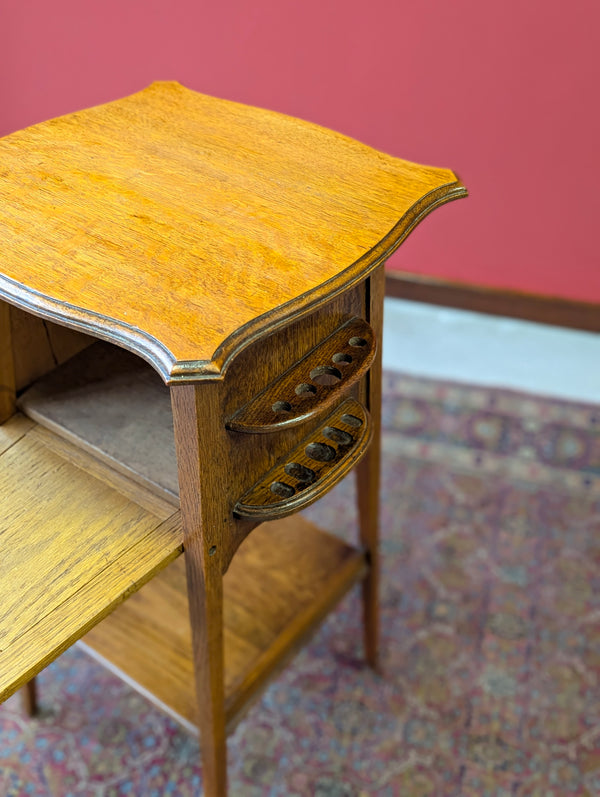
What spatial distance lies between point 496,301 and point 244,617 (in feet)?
4.75

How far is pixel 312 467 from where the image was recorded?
1.12 metres

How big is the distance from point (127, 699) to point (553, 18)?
1848mm

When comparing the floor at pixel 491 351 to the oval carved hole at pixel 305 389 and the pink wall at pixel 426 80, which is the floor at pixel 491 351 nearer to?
the pink wall at pixel 426 80

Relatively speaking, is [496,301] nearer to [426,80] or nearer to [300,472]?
[426,80]

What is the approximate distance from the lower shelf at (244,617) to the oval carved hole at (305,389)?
0.60 m

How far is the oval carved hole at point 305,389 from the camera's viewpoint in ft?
3.48

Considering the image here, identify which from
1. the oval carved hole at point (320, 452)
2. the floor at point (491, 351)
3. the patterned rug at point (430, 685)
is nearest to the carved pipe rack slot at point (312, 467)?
the oval carved hole at point (320, 452)

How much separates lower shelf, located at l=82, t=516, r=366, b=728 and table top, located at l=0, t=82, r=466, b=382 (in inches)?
29.8

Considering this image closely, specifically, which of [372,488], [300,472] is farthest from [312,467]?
[372,488]

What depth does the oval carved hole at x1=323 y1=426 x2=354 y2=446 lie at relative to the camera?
1.15 m

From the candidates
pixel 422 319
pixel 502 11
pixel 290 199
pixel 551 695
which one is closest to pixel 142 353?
pixel 290 199

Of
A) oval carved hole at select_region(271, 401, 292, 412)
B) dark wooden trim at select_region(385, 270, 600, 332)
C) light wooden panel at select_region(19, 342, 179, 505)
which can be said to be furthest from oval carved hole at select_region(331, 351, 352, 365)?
dark wooden trim at select_region(385, 270, 600, 332)

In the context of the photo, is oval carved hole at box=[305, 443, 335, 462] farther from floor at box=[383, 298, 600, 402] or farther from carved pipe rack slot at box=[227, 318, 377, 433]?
floor at box=[383, 298, 600, 402]

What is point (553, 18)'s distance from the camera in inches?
85.8
